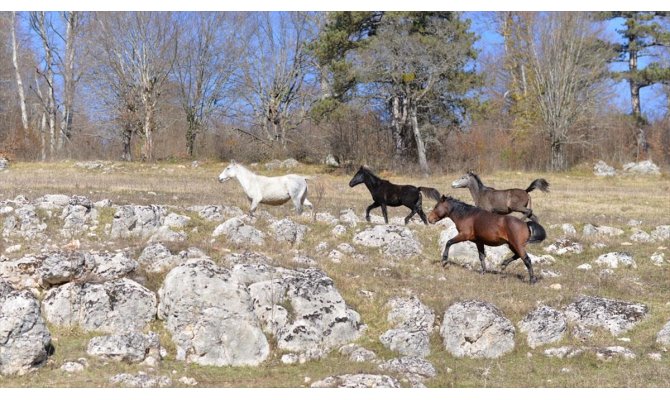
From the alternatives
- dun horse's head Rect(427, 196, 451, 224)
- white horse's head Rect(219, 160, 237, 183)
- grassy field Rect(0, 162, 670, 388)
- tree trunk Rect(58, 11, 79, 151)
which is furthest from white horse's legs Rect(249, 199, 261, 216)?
tree trunk Rect(58, 11, 79, 151)

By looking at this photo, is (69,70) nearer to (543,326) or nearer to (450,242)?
(450,242)

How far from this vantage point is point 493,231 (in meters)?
14.2

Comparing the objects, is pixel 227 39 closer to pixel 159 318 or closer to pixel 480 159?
pixel 480 159

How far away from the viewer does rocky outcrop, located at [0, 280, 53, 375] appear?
390 inches

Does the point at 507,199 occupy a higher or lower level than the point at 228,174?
lower

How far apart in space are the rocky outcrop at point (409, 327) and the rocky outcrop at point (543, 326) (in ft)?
4.74

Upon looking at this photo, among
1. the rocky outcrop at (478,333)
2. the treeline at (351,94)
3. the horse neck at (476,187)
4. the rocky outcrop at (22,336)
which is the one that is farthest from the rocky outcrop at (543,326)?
the treeline at (351,94)

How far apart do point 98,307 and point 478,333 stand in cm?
561

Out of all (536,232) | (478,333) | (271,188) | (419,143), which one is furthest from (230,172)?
(419,143)

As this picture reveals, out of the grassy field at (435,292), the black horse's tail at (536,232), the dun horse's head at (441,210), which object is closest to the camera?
the grassy field at (435,292)

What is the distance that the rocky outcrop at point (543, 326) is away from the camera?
1148 cm

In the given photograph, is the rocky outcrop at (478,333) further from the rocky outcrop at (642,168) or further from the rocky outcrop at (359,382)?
the rocky outcrop at (642,168)

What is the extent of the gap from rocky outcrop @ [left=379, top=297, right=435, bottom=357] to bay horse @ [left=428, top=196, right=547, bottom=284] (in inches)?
109

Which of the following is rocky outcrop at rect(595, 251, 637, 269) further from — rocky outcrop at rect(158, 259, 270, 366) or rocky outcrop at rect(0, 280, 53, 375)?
rocky outcrop at rect(0, 280, 53, 375)
